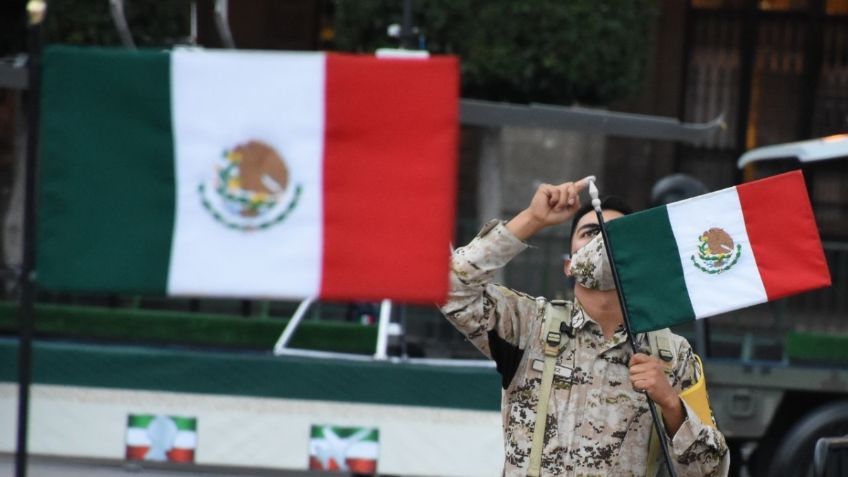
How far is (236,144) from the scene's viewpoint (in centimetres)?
308

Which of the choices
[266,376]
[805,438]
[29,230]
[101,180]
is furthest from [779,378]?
[29,230]

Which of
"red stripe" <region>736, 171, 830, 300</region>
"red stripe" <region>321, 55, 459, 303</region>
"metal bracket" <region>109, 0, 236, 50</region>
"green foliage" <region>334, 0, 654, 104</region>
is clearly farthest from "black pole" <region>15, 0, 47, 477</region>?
"green foliage" <region>334, 0, 654, 104</region>

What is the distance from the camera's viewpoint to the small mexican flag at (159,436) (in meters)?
7.85

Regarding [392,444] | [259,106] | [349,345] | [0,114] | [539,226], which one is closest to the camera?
[259,106]

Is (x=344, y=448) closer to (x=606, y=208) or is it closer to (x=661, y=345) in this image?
(x=606, y=208)

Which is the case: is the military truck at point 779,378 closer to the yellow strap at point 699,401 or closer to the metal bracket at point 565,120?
the metal bracket at point 565,120

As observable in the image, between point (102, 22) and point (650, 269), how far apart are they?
873 cm

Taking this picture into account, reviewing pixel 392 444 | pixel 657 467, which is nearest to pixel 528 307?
pixel 657 467

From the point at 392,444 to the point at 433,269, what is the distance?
16.2 ft

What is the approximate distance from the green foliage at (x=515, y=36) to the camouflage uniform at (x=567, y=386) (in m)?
8.00

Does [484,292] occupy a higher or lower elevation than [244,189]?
lower

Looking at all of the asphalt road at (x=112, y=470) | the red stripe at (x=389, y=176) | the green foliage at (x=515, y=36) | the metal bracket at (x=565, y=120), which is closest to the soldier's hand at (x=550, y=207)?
the red stripe at (x=389, y=176)

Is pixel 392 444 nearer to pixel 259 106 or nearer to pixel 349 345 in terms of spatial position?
pixel 349 345

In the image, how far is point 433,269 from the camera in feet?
10.3
